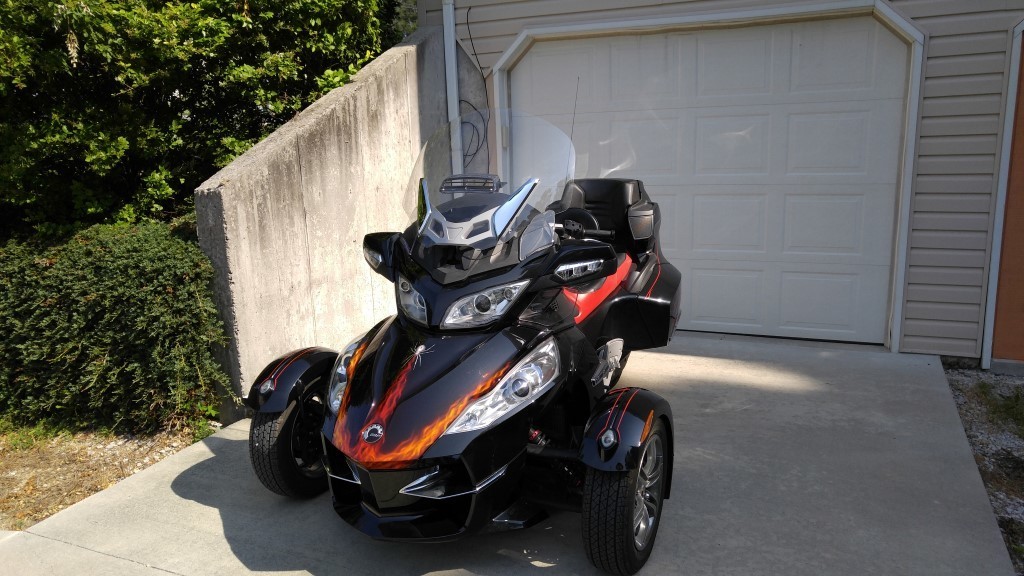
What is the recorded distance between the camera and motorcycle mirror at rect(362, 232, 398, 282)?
10.4 ft

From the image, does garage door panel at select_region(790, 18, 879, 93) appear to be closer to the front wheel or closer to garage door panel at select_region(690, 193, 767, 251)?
garage door panel at select_region(690, 193, 767, 251)

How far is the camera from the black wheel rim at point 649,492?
2.88m

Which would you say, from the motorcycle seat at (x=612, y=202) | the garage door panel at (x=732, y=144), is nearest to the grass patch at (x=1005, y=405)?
the garage door panel at (x=732, y=144)

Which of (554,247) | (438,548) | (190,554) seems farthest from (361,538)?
(554,247)

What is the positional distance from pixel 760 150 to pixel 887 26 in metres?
1.18

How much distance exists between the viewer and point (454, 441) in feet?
8.57

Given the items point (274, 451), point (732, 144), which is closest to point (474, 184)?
point (274, 451)

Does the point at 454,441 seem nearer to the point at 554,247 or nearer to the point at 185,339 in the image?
the point at 554,247

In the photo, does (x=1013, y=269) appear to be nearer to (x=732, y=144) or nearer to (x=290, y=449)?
(x=732, y=144)

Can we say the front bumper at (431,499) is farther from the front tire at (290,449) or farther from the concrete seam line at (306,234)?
the concrete seam line at (306,234)

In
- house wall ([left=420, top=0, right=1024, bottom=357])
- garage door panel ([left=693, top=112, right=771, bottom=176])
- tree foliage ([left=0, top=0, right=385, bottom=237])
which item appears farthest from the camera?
garage door panel ([left=693, top=112, right=771, bottom=176])

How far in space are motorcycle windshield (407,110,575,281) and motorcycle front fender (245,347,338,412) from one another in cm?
82

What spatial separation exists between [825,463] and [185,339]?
3.50 m

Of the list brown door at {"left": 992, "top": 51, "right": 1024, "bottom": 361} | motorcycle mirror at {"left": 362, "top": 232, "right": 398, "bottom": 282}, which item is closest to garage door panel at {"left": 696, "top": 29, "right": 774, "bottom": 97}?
brown door at {"left": 992, "top": 51, "right": 1024, "bottom": 361}
